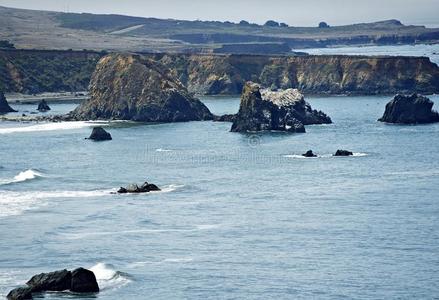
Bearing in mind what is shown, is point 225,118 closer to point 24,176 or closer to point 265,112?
point 265,112

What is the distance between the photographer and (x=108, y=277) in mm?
69125

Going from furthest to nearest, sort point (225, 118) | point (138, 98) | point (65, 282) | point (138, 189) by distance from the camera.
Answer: point (138, 98), point (225, 118), point (138, 189), point (65, 282)

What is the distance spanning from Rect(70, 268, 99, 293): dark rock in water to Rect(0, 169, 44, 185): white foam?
42905 mm

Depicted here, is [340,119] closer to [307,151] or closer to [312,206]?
[307,151]

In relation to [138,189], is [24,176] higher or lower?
lower

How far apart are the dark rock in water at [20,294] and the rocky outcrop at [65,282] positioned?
1244 mm

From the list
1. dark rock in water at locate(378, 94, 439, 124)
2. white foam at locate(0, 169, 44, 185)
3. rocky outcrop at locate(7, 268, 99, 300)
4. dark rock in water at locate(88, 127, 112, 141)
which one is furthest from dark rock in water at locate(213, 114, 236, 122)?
rocky outcrop at locate(7, 268, 99, 300)

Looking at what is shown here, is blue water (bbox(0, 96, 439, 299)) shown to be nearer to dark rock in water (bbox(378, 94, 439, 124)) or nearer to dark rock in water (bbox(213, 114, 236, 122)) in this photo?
dark rock in water (bbox(378, 94, 439, 124))

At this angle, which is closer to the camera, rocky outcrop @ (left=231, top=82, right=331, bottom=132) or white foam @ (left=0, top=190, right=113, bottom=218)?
white foam @ (left=0, top=190, right=113, bottom=218)

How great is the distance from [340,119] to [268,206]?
3310 inches

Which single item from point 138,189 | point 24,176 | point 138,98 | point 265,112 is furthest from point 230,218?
point 138,98

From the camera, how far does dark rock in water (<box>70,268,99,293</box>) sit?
2576 inches

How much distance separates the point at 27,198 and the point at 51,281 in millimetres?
33438

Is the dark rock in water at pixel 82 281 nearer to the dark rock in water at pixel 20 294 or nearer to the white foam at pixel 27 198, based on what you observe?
the dark rock in water at pixel 20 294
